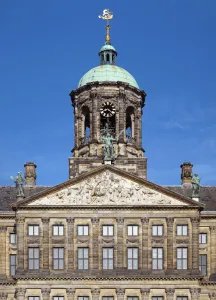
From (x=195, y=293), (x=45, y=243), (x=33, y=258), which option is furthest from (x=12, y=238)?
(x=195, y=293)

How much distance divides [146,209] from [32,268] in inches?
387

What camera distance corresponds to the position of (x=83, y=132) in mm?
84250

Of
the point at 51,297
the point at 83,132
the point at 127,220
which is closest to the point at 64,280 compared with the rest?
the point at 51,297

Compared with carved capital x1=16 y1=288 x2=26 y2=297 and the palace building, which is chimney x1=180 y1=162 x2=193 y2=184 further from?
carved capital x1=16 y1=288 x2=26 y2=297

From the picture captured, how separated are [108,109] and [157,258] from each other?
1382 centimetres

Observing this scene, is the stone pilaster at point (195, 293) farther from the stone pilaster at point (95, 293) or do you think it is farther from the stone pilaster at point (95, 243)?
the stone pilaster at point (95, 243)

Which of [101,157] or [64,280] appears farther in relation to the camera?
[101,157]

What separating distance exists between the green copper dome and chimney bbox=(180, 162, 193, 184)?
25.8 ft

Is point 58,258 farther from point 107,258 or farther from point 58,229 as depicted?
point 107,258

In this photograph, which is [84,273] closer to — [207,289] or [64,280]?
[64,280]

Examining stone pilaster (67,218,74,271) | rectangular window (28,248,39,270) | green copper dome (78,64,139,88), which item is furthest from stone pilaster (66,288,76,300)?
green copper dome (78,64,139,88)

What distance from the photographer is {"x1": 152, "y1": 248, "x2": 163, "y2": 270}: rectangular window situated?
77562 millimetres

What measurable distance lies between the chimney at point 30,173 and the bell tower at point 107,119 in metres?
3.72

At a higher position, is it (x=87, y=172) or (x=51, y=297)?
(x=87, y=172)
